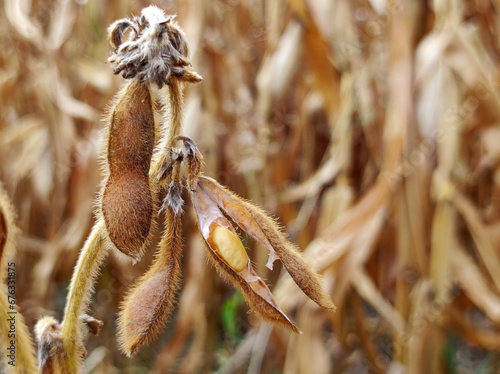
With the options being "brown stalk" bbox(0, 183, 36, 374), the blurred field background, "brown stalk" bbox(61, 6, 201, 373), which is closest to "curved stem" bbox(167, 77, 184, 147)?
"brown stalk" bbox(61, 6, 201, 373)

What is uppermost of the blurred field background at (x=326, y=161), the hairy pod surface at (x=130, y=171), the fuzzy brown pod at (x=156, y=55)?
the fuzzy brown pod at (x=156, y=55)

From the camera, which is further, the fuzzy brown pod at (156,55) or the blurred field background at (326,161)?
the blurred field background at (326,161)

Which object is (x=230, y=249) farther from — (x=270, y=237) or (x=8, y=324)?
(x=8, y=324)

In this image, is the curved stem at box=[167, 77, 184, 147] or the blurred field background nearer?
the curved stem at box=[167, 77, 184, 147]

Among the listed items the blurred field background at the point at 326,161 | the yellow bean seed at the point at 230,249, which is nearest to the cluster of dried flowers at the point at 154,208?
the yellow bean seed at the point at 230,249

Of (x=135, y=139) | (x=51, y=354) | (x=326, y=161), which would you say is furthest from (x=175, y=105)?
(x=326, y=161)

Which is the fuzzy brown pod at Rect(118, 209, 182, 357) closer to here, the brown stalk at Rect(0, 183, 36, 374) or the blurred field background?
the brown stalk at Rect(0, 183, 36, 374)

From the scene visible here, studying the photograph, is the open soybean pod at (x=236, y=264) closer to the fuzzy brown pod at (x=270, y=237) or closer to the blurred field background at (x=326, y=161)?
the fuzzy brown pod at (x=270, y=237)
